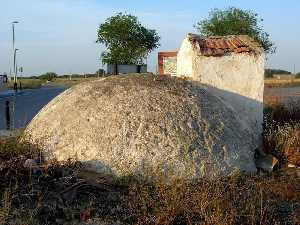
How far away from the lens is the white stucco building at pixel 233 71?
30.2 ft

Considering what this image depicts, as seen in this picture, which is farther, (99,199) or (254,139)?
(254,139)

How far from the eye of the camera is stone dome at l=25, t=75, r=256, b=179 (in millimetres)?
7285

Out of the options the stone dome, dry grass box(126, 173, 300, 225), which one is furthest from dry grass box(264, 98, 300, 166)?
dry grass box(126, 173, 300, 225)

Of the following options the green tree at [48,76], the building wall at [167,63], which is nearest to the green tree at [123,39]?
the building wall at [167,63]

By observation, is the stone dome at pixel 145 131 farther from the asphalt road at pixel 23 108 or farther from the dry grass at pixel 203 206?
the asphalt road at pixel 23 108

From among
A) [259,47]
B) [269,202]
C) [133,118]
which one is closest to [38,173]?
[133,118]

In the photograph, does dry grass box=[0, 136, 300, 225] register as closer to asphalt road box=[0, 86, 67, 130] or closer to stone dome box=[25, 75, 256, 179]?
stone dome box=[25, 75, 256, 179]

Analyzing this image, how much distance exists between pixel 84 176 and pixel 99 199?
0.65 meters

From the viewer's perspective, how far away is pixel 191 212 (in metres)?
5.82

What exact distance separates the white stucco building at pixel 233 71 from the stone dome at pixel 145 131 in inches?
23.7

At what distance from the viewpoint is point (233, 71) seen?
367 inches

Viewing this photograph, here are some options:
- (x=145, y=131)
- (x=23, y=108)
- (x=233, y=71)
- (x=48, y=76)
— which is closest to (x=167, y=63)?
(x=233, y=71)

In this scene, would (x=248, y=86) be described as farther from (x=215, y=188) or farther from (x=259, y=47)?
(x=215, y=188)

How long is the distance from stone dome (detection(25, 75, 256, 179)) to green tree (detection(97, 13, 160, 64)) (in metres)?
37.6
